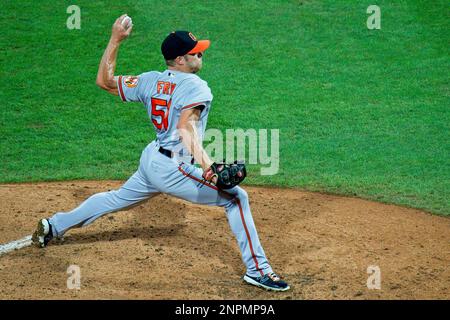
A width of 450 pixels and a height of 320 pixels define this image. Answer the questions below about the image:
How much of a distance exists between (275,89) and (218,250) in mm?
3891

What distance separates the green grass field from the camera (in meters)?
8.24

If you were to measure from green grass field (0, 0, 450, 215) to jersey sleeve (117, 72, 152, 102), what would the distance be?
2.17 metres

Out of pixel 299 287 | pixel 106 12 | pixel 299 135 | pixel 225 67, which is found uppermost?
pixel 106 12

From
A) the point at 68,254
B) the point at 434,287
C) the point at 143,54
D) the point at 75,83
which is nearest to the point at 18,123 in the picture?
the point at 75,83

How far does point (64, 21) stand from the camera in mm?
11133

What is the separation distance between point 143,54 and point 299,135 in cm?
263

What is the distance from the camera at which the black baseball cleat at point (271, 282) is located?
5.62m

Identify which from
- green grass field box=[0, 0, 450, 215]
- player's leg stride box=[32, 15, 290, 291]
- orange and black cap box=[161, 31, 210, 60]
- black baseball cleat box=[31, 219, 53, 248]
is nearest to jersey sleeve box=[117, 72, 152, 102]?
player's leg stride box=[32, 15, 290, 291]

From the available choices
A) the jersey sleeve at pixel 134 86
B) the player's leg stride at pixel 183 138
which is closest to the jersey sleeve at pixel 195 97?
the player's leg stride at pixel 183 138

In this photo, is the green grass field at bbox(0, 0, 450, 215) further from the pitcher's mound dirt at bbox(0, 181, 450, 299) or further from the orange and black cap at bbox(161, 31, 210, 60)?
the orange and black cap at bbox(161, 31, 210, 60)

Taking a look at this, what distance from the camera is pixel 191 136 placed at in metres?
5.52

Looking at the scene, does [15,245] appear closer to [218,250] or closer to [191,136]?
[218,250]

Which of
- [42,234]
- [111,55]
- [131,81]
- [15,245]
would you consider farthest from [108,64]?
[15,245]

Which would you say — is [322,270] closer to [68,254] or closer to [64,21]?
[68,254]
